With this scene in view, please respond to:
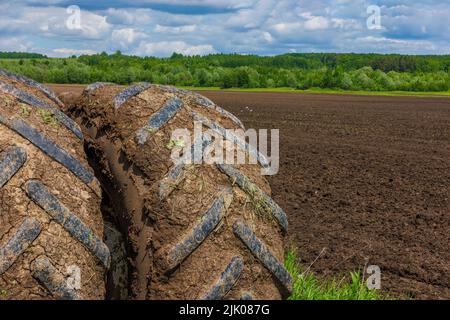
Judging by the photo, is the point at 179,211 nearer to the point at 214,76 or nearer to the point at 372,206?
the point at 372,206

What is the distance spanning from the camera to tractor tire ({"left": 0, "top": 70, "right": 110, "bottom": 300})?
7.80 feet

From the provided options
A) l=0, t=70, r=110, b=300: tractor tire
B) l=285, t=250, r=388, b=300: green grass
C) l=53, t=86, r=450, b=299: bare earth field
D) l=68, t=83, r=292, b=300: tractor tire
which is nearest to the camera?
l=0, t=70, r=110, b=300: tractor tire

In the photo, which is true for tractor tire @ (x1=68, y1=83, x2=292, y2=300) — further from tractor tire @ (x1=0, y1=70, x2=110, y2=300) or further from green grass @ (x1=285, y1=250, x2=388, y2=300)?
green grass @ (x1=285, y1=250, x2=388, y2=300)

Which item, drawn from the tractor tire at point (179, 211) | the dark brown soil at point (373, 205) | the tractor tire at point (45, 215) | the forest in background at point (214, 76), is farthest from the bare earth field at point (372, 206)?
the forest in background at point (214, 76)

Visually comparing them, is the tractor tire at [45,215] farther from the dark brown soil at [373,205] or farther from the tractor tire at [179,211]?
the dark brown soil at [373,205]

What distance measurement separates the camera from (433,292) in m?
5.04

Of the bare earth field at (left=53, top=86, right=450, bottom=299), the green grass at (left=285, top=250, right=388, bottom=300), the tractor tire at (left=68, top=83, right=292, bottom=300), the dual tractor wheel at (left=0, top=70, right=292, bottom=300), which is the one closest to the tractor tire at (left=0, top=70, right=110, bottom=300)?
the dual tractor wheel at (left=0, top=70, right=292, bottom=300)

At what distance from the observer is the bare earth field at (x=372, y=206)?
5543mm

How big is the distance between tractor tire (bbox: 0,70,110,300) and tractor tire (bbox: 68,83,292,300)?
20cm

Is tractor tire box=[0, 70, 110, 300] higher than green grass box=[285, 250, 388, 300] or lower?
higher

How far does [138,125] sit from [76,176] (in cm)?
42

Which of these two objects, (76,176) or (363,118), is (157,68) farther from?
(76,176)

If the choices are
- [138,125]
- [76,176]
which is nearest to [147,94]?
[138,125]

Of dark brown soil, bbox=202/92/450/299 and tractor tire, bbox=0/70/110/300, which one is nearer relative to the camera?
tractor tire, bbox=0/70/110/300
